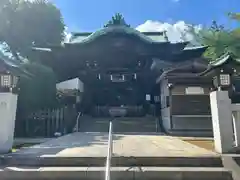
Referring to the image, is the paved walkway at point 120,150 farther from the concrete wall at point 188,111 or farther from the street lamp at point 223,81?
the concrete wall at point 188,111

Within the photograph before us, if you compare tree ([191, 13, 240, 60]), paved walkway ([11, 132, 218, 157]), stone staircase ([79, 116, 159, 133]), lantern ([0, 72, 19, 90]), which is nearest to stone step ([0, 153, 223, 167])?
paved walkway ([11, 132, 218, 157])

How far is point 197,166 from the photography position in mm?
4668

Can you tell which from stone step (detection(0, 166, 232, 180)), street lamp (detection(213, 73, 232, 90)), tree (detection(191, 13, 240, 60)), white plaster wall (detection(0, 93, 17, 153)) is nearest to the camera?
stone step (detection(0, 166, 232, 180))

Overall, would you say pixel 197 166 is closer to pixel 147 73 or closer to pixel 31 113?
pixel 31 113

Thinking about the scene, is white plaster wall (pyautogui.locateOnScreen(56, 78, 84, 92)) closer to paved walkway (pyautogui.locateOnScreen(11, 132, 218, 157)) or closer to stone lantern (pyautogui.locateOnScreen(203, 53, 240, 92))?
paved walkway (pyautogui.locateOnScreen(11, 132, 218, 157))

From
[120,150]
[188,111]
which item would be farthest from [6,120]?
[188,111]

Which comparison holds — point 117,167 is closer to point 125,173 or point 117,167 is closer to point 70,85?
point 125,173

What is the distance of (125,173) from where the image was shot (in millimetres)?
4289

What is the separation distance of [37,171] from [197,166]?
2879 millimetres

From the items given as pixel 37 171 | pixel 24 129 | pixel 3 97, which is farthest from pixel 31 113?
pixel 37 171

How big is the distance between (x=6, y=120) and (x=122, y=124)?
9.24 meters

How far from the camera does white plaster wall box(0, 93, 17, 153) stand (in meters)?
5.63

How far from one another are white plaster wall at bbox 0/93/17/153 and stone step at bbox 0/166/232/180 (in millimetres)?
1294

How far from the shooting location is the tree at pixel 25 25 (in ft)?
70.6
